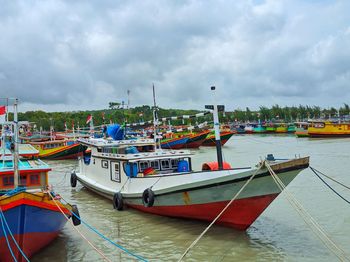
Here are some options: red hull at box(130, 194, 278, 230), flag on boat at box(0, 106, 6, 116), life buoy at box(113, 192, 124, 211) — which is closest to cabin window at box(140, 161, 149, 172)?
life buoy at box(113, 192, 124, 211)

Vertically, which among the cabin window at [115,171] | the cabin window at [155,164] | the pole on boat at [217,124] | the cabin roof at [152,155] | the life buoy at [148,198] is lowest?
the life buoy at [148,198]

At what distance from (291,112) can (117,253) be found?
121 meters

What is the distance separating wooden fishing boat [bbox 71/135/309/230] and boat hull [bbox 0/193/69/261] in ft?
13.4

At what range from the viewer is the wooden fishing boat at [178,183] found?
11436 millimetres

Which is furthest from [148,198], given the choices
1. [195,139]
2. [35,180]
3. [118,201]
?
[195,139]

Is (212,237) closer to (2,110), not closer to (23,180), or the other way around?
(23,180)

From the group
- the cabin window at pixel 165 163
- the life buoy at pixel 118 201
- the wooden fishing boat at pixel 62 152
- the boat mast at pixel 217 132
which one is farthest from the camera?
the wooden fishing boat at pixel 62 152

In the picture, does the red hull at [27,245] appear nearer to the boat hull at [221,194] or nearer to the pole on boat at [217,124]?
the boat hull at [221,194]

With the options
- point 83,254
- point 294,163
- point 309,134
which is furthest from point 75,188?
point 309,134

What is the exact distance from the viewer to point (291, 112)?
412 ft

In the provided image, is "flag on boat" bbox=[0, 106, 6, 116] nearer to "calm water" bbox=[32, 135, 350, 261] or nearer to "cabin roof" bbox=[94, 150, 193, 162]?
"calm water" bbox=[32, 135, 350, 261]

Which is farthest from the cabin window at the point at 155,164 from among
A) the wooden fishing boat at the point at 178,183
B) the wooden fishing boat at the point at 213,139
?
the wooden fishing boat at the point at 213,139

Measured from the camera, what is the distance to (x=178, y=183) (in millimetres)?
13352

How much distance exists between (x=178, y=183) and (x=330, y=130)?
2163 inches
